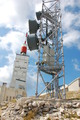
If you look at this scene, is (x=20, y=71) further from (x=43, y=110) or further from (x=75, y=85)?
(x=43, y=110)

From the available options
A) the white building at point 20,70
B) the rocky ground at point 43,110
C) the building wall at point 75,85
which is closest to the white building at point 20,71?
the white building at point 20,70

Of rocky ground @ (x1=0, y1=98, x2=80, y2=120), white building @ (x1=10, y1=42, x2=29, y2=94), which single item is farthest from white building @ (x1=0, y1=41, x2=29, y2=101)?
rocky ground @ (x1=0, y1=98, x2=80, y2=120)

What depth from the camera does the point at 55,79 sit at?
17094 mm

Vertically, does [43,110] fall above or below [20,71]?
below

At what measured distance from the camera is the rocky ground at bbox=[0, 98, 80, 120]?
1002cm

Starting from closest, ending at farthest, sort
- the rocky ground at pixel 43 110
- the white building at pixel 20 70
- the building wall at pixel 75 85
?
the rocky ground at pixel 43 110
the building wall at pixel 75 85
the white building at pixel 20 70

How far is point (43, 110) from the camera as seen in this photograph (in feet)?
35.2

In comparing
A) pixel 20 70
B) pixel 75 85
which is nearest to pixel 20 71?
pixel 20 70

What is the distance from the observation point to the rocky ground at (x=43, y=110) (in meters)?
10.0

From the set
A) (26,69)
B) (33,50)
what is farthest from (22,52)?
(33,50)

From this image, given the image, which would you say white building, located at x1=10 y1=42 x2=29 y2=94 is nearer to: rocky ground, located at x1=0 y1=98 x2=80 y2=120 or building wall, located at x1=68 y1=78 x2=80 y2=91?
building wall, located at x1=68 y1=78 x2=80 y2=91

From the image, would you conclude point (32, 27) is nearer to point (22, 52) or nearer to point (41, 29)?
point (41, 29)

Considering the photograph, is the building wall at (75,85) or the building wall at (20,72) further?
the building wall at (20,72)

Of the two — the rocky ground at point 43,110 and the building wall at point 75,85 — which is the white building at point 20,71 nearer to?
the building wall at point 75,85
